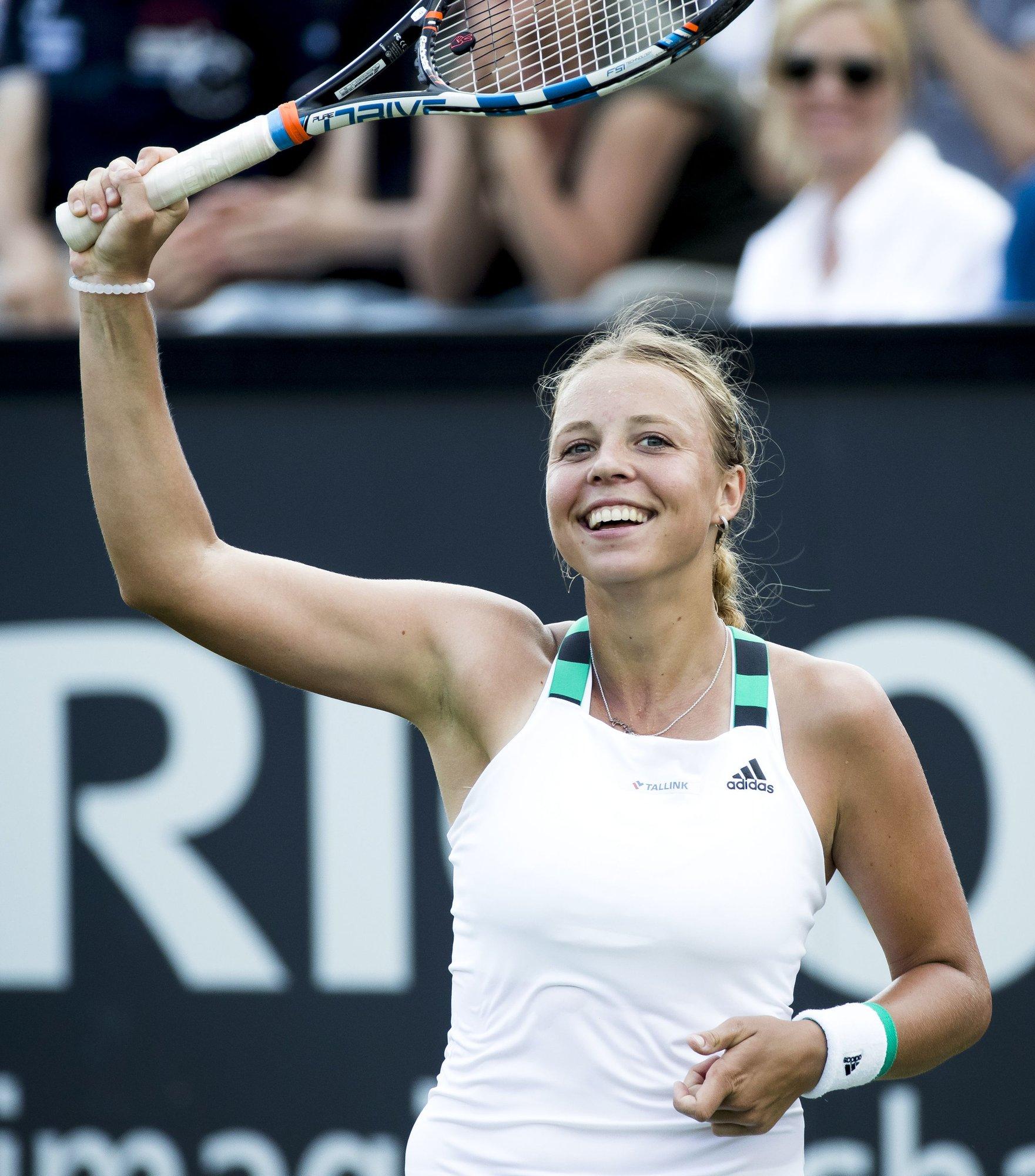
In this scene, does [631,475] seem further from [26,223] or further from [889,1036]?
[26,223]

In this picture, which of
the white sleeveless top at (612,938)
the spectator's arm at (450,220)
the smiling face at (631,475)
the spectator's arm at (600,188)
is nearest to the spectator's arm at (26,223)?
the spectator's arm at (450,220)

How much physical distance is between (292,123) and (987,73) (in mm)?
2790

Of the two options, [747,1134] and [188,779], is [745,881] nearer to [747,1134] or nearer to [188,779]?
[747,1134]

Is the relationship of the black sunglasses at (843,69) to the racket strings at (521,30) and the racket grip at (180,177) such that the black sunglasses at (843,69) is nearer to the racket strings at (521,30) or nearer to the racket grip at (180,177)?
the racket strings at (521,30)

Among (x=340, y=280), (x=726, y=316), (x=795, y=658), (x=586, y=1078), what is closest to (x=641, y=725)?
(x=795, y=658)

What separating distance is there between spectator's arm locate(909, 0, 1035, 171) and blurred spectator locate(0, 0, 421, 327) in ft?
5.20

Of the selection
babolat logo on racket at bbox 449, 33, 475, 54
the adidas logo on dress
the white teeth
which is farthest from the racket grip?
the adidas logo on dress

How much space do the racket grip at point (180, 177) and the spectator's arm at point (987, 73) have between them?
9.26ft

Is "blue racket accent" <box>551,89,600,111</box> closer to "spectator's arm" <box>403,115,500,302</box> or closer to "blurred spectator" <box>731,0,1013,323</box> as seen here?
"blurred spectator" <box>731,0,1013,323</box>

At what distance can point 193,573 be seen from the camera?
186 cm

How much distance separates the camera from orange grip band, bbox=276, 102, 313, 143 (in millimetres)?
1930

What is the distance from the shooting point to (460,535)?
3283 mm

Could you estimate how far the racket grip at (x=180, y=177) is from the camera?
5.94 feet

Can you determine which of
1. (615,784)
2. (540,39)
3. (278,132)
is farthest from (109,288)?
(540,39)
